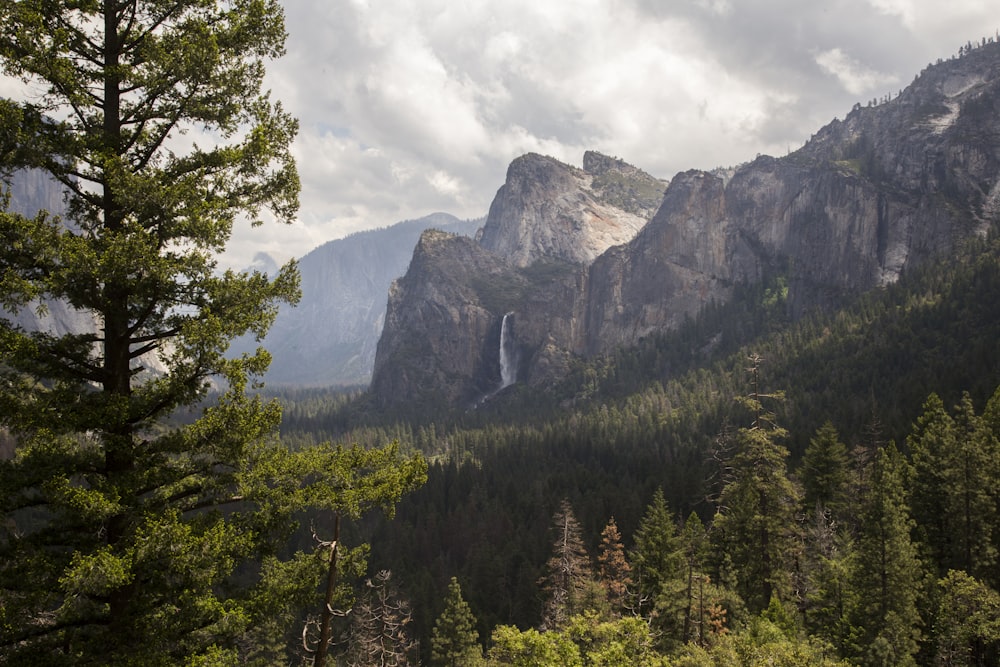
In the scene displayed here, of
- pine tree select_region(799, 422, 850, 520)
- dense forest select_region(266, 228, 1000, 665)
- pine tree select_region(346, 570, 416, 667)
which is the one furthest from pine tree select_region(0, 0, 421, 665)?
pine tree select_region(799, 422, 850, 520)

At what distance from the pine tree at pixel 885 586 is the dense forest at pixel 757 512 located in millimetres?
107

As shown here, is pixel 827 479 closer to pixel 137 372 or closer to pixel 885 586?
pixel 885 586

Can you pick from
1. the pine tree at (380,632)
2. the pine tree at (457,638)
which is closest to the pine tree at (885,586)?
the pine tree at (380,632)

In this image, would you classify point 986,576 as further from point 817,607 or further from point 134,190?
point 134,190

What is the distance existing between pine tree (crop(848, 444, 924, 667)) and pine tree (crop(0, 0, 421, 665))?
27.3 meters

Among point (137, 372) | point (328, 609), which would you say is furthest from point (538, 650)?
point (137, 372)

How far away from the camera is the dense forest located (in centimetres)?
2773

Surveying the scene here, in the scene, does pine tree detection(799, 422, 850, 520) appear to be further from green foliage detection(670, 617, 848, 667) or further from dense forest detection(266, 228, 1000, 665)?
green foliage detection(670, 617, 848, 667)

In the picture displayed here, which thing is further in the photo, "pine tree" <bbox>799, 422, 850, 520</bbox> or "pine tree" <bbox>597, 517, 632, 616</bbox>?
"pine tree" <bbox>799, 422, 850, 520</bbox>

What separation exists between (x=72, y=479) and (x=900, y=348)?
142548 millimetres

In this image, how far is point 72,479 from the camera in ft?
32.2

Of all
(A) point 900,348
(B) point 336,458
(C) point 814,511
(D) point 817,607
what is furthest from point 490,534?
(A) point 900,348

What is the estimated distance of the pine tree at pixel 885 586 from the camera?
86.5 ft

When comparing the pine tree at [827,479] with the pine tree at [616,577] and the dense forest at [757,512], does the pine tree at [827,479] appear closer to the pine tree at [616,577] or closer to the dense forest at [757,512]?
the dense forest at [757,512]
